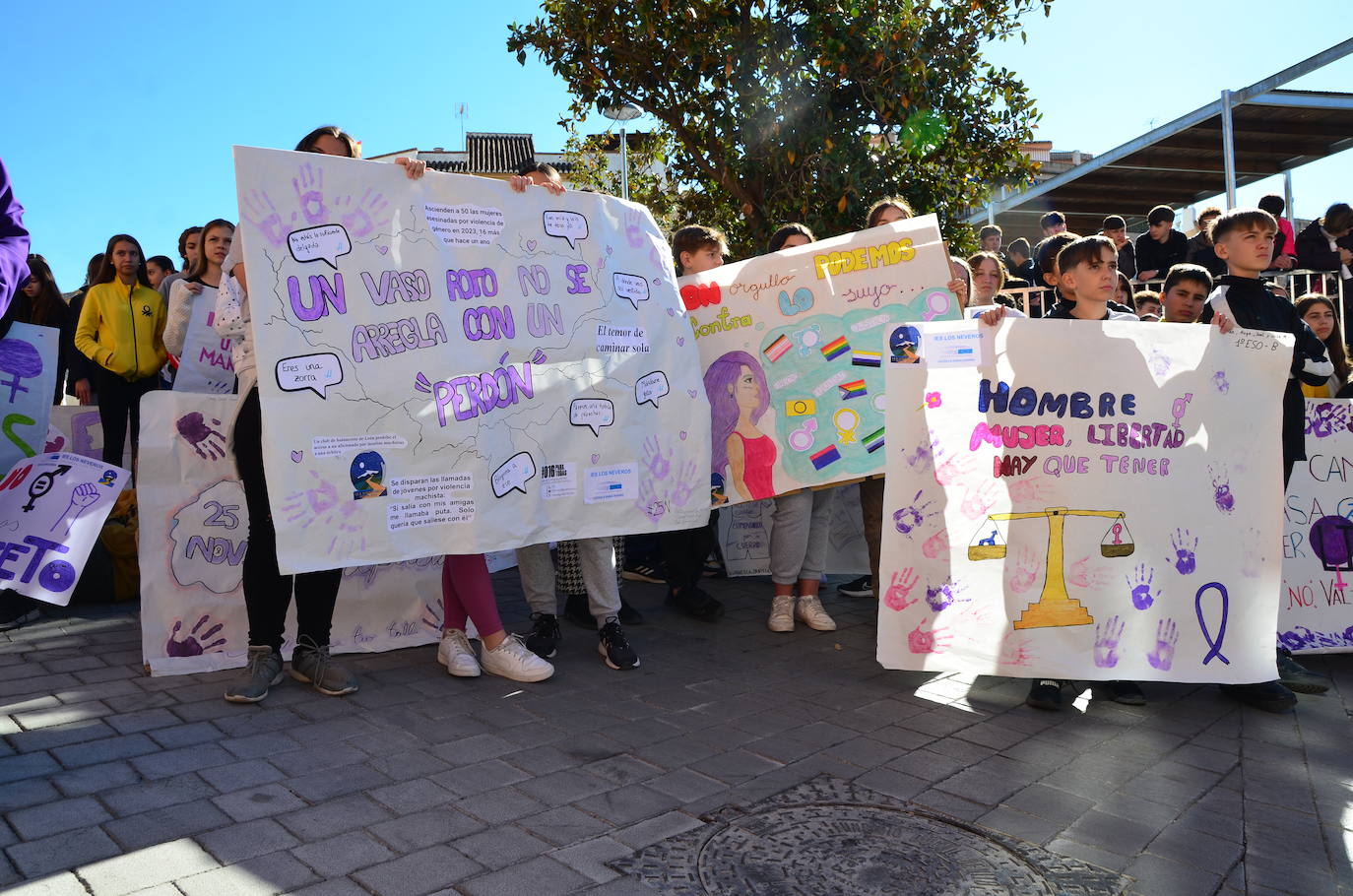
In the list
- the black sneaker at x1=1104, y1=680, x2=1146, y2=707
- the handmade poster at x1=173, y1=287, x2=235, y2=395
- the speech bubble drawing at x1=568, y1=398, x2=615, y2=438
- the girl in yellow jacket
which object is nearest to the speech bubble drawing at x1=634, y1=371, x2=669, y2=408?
the speech bubble drawing at x1=568, y1=398, x2=615, y2=438

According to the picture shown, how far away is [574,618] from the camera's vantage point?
17.4 feet

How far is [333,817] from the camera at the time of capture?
278cm

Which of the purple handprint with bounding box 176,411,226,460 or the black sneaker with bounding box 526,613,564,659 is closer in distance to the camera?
the purple handprint with bounding box 176,411,226,460

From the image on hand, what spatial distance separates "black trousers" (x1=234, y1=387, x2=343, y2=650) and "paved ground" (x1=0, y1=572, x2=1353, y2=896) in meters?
0.28

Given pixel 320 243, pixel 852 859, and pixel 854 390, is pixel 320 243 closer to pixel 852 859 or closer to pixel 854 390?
pixel 854 390

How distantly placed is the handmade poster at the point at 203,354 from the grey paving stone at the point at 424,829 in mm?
2812

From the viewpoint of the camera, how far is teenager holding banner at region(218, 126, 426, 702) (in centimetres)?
375

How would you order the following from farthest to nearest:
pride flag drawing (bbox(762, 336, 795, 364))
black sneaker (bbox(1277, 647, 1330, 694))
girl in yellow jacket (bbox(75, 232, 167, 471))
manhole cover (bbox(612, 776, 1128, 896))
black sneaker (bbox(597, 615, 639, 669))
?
girl in yellow jacket (bbox(75, 232, 167, 471))
pride flag drawing (bbox(762, 336, 795, 364))
black sneaker (bbox(597, 615, 639, 669))
black sneaker (bbox(1277, 647, 1330, 694))
manhole cover (bbox(612, 776, 1128, 896))

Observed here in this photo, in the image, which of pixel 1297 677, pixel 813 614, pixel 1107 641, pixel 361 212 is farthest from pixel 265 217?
pixel 1297 677

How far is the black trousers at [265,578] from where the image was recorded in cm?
374

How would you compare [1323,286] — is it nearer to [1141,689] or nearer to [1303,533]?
[1303,533]

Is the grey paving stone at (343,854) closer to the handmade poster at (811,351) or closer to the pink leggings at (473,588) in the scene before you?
the pink leggings at (473,588)

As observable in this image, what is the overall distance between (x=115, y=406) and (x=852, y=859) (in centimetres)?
534

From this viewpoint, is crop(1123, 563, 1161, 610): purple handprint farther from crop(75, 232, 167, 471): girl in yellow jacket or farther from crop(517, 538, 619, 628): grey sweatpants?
crop(75, 232, 167, 471): girl in yellow jacket
